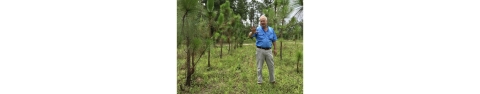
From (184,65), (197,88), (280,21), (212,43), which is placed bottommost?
(197,88)

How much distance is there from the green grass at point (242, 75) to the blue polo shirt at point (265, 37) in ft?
0.19

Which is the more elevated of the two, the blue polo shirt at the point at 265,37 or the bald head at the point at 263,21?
the bald head at the point at 263,21

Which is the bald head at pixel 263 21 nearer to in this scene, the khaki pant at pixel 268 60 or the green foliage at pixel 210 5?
the khaki pant at pixel 268 60

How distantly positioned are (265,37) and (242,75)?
33 cm

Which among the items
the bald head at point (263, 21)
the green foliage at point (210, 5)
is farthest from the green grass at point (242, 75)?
the green foliage at point (210, 5)

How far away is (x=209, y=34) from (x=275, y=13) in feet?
1.71

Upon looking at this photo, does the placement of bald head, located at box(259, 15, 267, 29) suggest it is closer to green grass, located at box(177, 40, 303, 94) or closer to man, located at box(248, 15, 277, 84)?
man, located at box(248, 15, 277, 84)

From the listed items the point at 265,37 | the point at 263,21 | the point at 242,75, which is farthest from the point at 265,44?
the point at 242,75

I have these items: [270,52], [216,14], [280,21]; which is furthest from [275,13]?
[216,14]

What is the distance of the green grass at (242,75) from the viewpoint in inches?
→ 87.5

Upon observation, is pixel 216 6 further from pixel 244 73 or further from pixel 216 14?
pixel 244 73

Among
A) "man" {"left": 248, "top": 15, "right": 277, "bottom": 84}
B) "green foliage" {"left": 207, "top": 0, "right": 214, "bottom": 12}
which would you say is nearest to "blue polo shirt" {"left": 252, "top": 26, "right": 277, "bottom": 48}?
"man" {"left": 248, "top": 15, "right": 277, "bottom": 84}

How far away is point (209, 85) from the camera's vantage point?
225cm

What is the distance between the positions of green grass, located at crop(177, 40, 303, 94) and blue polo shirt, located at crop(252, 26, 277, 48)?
0.19 feet
